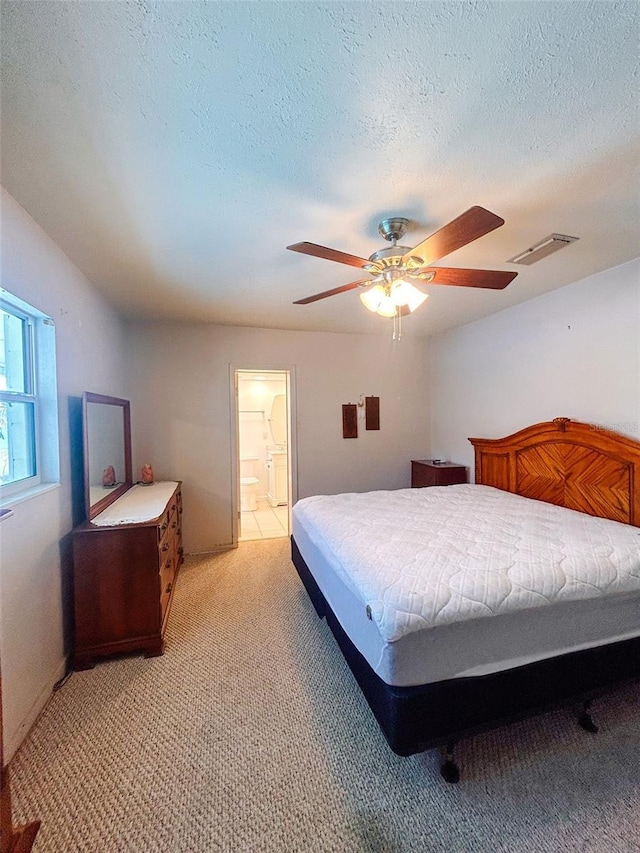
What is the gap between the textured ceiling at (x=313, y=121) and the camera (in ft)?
2.91

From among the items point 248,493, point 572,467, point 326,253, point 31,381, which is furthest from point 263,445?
point 326,253

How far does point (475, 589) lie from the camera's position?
1.38 meters

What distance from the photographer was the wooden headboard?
2.31 m

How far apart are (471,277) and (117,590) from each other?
9.03 ft

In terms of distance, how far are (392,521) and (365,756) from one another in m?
1.17

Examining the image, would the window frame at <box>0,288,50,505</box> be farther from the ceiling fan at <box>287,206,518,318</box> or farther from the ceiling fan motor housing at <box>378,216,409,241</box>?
the ceiling fan motor housing at <box>378,216,409,241</box>

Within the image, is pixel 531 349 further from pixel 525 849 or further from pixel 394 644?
pixel 525 849

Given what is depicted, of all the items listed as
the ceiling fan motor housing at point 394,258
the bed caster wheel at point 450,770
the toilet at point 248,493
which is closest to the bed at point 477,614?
the bed caster wheel at point 450,770

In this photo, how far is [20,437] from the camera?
1767mm

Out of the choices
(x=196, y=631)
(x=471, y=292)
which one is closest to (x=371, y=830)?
(x=196, y=631)

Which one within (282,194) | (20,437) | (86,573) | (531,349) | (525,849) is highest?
(282,194)

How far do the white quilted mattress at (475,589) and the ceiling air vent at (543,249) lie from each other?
1.67m

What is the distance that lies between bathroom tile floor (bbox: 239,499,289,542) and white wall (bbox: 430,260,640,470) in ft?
7.69

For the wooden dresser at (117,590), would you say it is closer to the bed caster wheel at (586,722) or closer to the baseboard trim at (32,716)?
the baseboard trim at (32,716)
